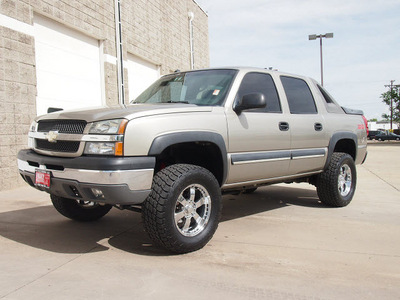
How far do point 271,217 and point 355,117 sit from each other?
91.0 inches

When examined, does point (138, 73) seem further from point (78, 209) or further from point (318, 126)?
point (78, 209)

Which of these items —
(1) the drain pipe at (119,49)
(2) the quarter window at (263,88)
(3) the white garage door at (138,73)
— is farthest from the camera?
(3) the white garage door at (138,73)

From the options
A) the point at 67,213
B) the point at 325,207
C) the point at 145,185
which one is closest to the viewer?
the point at 145,185

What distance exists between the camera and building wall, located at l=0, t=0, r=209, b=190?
7273 mm

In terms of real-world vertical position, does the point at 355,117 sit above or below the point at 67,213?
above

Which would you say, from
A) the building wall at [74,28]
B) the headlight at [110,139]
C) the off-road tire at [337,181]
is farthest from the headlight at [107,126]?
the building wall at [74,28]

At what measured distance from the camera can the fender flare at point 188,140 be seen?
11.1ft

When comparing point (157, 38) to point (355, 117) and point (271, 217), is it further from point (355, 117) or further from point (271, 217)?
point (271, 217)

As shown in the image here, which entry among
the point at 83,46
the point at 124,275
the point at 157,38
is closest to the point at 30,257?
the point at 124,275

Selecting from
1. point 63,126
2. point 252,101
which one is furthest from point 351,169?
point 63,126

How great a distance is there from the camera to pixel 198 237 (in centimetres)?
370

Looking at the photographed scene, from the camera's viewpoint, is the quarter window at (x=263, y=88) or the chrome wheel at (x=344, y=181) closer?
the quarter window at (x=263, y=88)

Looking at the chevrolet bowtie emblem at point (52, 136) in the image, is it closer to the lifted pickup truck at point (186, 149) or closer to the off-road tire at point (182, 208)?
A: the lifted pickup truck at point (186, 149)

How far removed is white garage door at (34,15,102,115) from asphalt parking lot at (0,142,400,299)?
12.4ft
